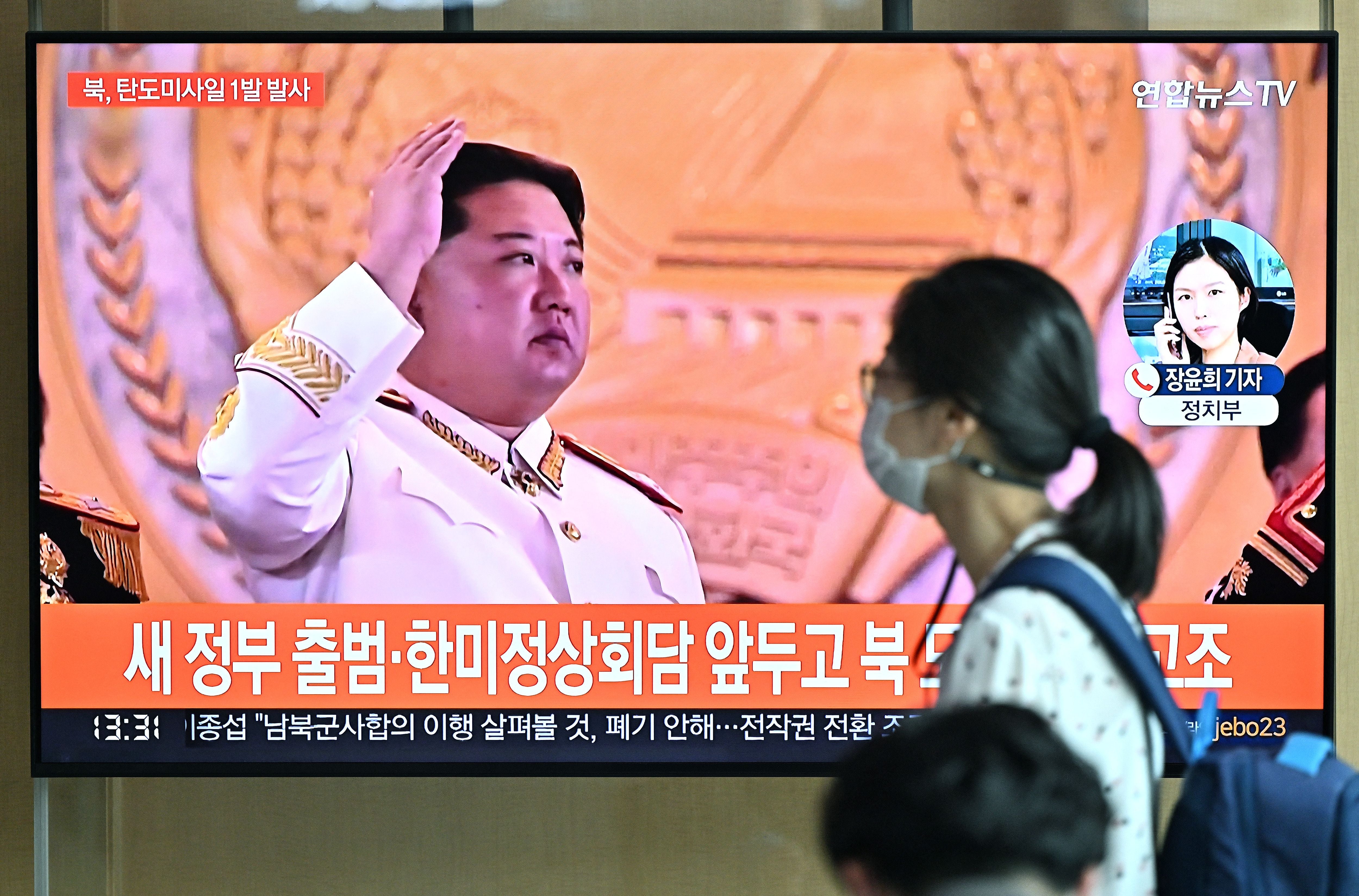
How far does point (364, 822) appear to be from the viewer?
281 centimetres

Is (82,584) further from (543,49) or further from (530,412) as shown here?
(543,49)

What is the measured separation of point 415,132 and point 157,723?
4.34 feet

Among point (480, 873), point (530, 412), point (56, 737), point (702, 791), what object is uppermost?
point (530, 412)

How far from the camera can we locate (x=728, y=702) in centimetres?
260

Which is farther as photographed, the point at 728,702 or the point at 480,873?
the point at 480,873

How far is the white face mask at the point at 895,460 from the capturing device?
125cm

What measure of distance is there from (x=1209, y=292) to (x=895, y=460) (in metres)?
1.53

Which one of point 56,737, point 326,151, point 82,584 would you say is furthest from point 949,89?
point 56,737

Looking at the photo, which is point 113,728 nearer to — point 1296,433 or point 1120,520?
point 1120,520

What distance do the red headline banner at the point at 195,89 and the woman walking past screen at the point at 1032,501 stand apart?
175 cm

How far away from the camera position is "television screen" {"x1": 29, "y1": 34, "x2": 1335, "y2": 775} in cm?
259

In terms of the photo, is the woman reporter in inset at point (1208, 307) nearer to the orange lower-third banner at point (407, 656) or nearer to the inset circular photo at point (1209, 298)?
the inset circular photo at point (1209, 298)

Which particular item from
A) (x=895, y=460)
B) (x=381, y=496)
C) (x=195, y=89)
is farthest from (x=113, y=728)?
(x=895, y=460)

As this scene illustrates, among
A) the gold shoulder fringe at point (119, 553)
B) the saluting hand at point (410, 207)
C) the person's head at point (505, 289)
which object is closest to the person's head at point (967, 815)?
the person's head at point (505, 289)
